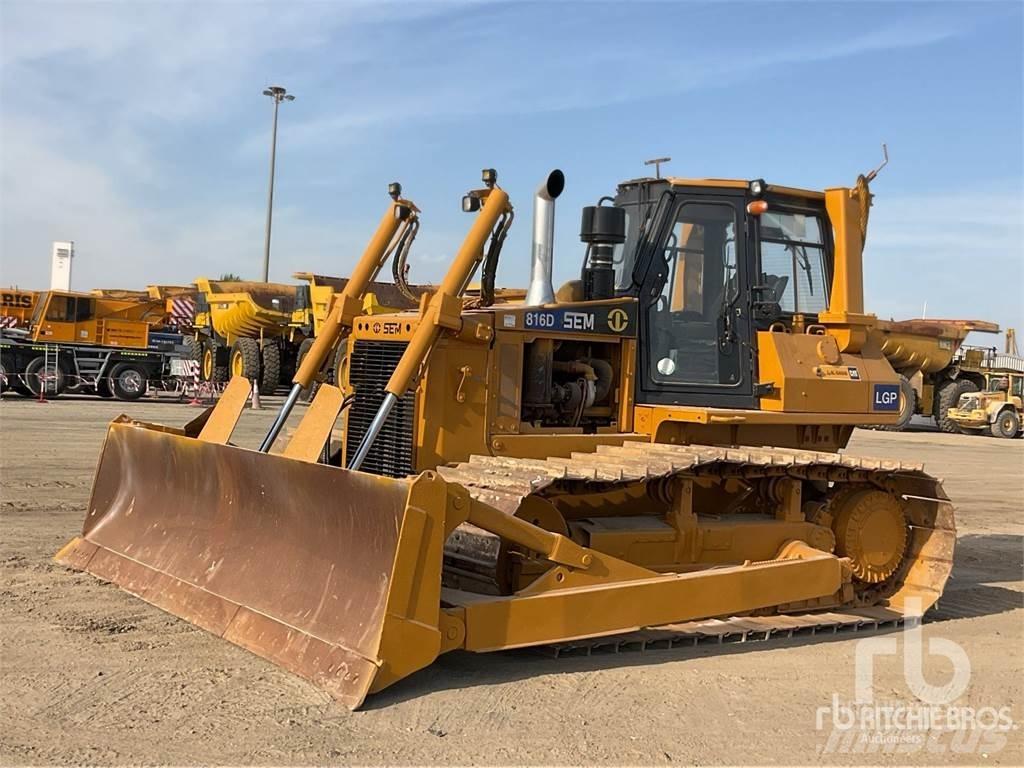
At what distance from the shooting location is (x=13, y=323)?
86.7 feet

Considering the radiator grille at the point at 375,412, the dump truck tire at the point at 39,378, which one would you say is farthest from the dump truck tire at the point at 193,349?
the radiator grille at the point at 375,412

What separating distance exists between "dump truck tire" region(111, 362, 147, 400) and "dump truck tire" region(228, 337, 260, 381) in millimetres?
2494

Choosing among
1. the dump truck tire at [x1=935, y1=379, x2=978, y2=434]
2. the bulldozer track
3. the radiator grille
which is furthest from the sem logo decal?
the dump truck tire at [x1=935, y1=379, x2=978, y2=434]

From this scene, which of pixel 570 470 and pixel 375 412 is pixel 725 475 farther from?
pixel 375 412

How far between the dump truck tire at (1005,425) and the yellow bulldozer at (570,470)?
79.3ft

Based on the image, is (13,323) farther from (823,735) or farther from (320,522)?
(823,735)

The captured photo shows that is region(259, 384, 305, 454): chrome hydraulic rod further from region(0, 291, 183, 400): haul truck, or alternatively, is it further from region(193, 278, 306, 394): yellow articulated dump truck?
region(193, 278, 306, 394): yellow articulated dump truck

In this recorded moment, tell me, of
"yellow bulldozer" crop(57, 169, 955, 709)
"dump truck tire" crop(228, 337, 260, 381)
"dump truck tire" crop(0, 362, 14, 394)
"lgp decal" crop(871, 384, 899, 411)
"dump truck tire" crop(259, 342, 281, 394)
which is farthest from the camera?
"dump truck tire" crop(259, 342, 281, 394)

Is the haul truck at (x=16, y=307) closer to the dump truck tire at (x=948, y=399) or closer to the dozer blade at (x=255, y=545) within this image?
the dozer blade at (x=255, y=545)

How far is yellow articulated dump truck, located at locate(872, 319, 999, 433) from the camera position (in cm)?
2878

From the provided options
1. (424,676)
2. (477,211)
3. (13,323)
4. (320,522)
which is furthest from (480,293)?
(13,323)

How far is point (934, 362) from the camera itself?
29.3m

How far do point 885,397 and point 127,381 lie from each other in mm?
21698

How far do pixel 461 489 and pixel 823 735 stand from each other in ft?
6.77
